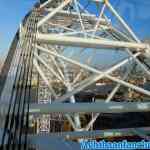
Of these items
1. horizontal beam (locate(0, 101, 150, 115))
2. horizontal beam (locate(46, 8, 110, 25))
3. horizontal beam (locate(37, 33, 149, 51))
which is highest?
horizontal beam (locate(46, 8, 110, 25))

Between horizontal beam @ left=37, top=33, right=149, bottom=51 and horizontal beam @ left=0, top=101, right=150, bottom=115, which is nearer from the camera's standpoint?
horizontal beam @ left=0, top=101, right=150, bottom=115

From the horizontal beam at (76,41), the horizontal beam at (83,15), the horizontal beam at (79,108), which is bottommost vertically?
the horizontal beam at (79,108)

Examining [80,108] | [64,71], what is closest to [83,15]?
[64,71]

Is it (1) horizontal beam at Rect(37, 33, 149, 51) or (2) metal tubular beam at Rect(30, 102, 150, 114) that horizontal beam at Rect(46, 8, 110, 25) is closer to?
(1) horizontal beam at Rect(37, 33, 149, 51)

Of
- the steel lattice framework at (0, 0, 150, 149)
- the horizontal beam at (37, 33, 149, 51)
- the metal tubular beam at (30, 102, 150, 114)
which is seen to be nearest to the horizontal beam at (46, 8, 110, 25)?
the steel lattice framework at (0, 0, 150, 149)

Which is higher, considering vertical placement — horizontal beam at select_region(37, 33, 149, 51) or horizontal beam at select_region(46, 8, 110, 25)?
horizontal beam at select_region(46, 8, 110, 25)

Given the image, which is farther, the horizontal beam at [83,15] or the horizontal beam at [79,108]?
the horizontal beam at [83,15]

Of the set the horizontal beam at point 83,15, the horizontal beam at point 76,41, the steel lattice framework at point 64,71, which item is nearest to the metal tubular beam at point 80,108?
the steel lattice framework at point 64,71

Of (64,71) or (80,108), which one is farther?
(64,71)

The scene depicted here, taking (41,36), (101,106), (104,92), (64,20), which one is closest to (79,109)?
(101,106)

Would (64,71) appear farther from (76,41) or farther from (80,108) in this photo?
(80,108)

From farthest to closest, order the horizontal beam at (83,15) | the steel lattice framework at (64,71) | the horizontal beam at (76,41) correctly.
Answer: the horizontal beam at (83,15), the horizontal beam at (76,41), the steel lattice framework at (64,71)

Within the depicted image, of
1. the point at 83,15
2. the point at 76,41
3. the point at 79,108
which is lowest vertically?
the point at 79,108

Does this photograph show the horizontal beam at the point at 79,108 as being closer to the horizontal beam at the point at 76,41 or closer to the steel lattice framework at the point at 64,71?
the steel lattice framework at the point at 64,71
